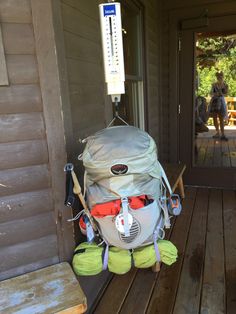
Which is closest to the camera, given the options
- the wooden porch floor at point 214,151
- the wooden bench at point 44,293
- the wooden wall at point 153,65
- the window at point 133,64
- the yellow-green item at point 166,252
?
the wooden bench at point 44,293

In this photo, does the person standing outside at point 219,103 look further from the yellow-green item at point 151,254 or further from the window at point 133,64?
the yellow-green item at point 151,254

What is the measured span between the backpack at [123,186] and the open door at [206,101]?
75.8 inches

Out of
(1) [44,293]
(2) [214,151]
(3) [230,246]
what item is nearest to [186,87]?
(2) [214,151]

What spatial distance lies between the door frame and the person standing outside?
0.85 ft

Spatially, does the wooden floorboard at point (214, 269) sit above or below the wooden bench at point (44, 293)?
below

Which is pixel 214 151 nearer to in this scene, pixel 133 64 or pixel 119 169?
pixel 133 64

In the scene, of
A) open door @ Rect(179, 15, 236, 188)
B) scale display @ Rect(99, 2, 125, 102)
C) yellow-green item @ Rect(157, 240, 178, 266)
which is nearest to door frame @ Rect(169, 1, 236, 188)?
open door @ Rect(179, 15, 236, 188)

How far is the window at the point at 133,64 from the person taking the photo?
2.47m

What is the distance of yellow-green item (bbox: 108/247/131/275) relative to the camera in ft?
4.79

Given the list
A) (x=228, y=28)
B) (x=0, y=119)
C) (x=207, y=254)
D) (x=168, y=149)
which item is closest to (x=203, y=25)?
(x=228, y=28)

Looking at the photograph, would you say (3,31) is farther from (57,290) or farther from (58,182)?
(57,290)

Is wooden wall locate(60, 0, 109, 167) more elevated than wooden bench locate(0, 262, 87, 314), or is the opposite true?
wooden wall locate(60, 0, 109, 167)

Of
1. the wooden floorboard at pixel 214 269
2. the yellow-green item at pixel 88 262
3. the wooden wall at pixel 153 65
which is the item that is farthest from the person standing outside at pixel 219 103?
the yellow-green item at pixel 88 262

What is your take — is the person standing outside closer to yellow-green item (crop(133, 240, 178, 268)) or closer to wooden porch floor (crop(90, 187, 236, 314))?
wooden porch floor (crop(90, 187, 236, 314))
